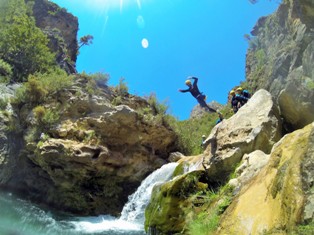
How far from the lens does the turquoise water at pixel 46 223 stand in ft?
45.7

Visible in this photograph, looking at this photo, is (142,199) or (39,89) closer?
(142,199)

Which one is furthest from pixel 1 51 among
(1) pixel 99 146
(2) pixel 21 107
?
(1) pixel 99 146

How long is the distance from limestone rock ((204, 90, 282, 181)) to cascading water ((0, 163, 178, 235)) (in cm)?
397

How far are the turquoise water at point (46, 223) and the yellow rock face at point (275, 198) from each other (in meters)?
7.42

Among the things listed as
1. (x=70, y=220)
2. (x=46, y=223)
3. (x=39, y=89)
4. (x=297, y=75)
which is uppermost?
(x=39, y=89)

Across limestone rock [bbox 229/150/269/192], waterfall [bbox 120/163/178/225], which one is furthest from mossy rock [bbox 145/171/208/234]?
waterfall [bbox 120/163/178/225]

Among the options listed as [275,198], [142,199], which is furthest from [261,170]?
[142,199]

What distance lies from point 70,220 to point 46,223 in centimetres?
230

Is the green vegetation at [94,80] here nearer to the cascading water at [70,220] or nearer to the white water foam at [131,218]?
the cascading water at [70,220]

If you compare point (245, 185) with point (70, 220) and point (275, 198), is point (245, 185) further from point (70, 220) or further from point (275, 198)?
point (70, 220)

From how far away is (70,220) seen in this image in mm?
17672

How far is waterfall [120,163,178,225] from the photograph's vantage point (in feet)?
53.8

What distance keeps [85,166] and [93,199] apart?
2604 millimetres

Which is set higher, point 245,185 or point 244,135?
point 244,135
